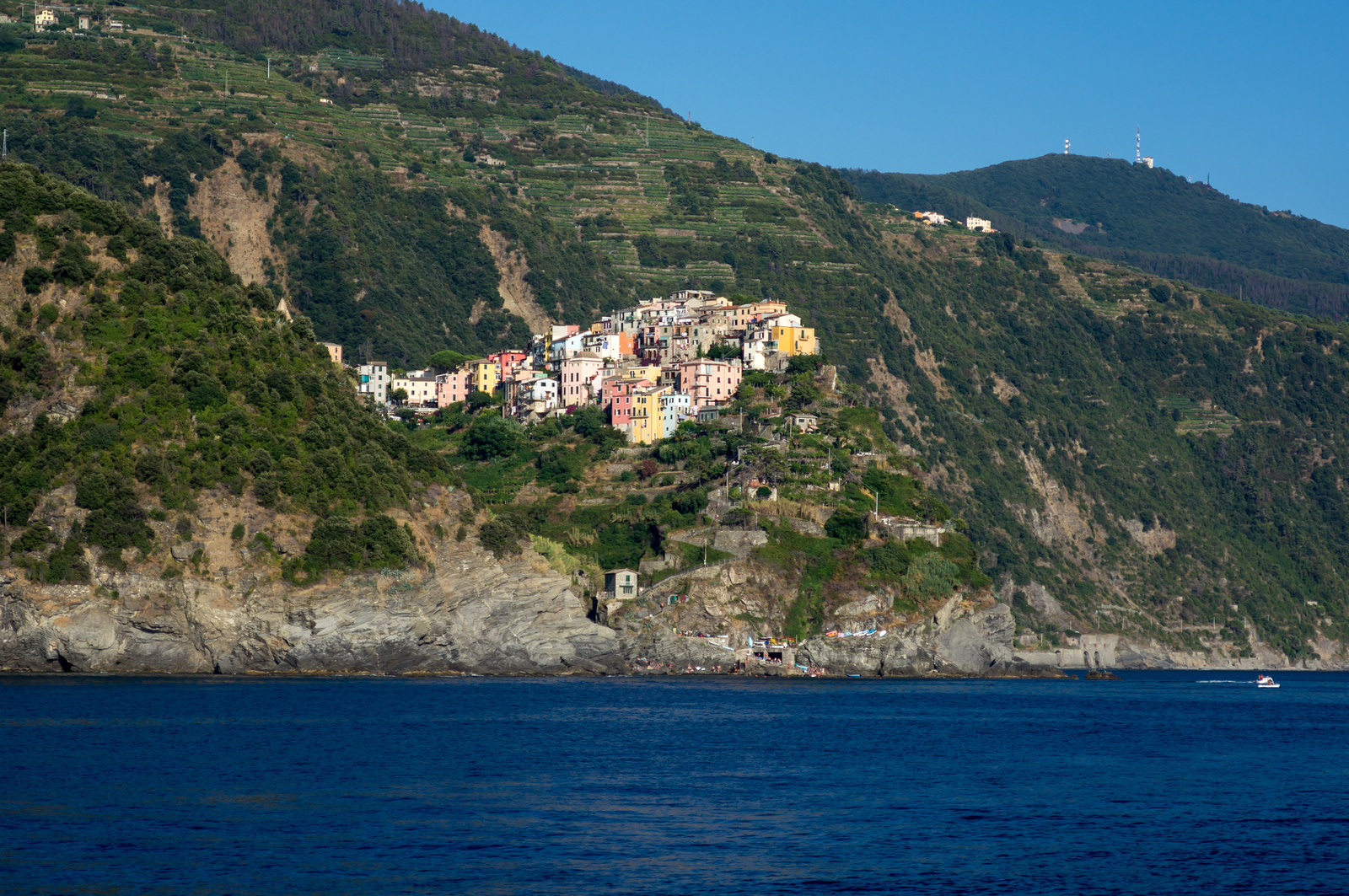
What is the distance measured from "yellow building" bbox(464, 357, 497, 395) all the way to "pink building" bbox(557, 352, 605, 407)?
13.2 m

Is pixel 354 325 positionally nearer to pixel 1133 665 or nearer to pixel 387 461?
pixel 387 461

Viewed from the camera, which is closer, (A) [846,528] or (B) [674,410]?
(A) [846,528]

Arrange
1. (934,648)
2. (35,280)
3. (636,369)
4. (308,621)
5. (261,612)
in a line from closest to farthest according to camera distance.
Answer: (261,612) < (308,621) < (35,280) < (934,648) < (636,369)

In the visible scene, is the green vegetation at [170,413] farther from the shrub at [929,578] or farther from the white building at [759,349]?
the white building at [759,349]

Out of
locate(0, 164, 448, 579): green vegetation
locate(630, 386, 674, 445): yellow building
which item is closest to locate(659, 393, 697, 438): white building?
locate(630, 386, 674, 445): yellow building

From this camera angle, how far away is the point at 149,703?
77000 millimetres

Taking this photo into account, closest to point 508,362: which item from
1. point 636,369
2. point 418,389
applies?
point 418,389

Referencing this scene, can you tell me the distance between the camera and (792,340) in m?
154

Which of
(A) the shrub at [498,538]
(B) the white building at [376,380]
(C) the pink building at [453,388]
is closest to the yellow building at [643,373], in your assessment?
(C) the pink building at [453,388]

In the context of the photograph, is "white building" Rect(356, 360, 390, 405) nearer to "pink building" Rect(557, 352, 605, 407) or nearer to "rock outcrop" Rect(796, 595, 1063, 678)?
"pink building" Rect(557, 352, 605, 407)

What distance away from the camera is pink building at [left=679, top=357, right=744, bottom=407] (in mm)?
144500

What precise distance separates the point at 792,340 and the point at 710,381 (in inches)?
490

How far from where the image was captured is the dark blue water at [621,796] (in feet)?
143

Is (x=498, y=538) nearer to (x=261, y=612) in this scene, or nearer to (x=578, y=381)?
(x=261, y=612)
